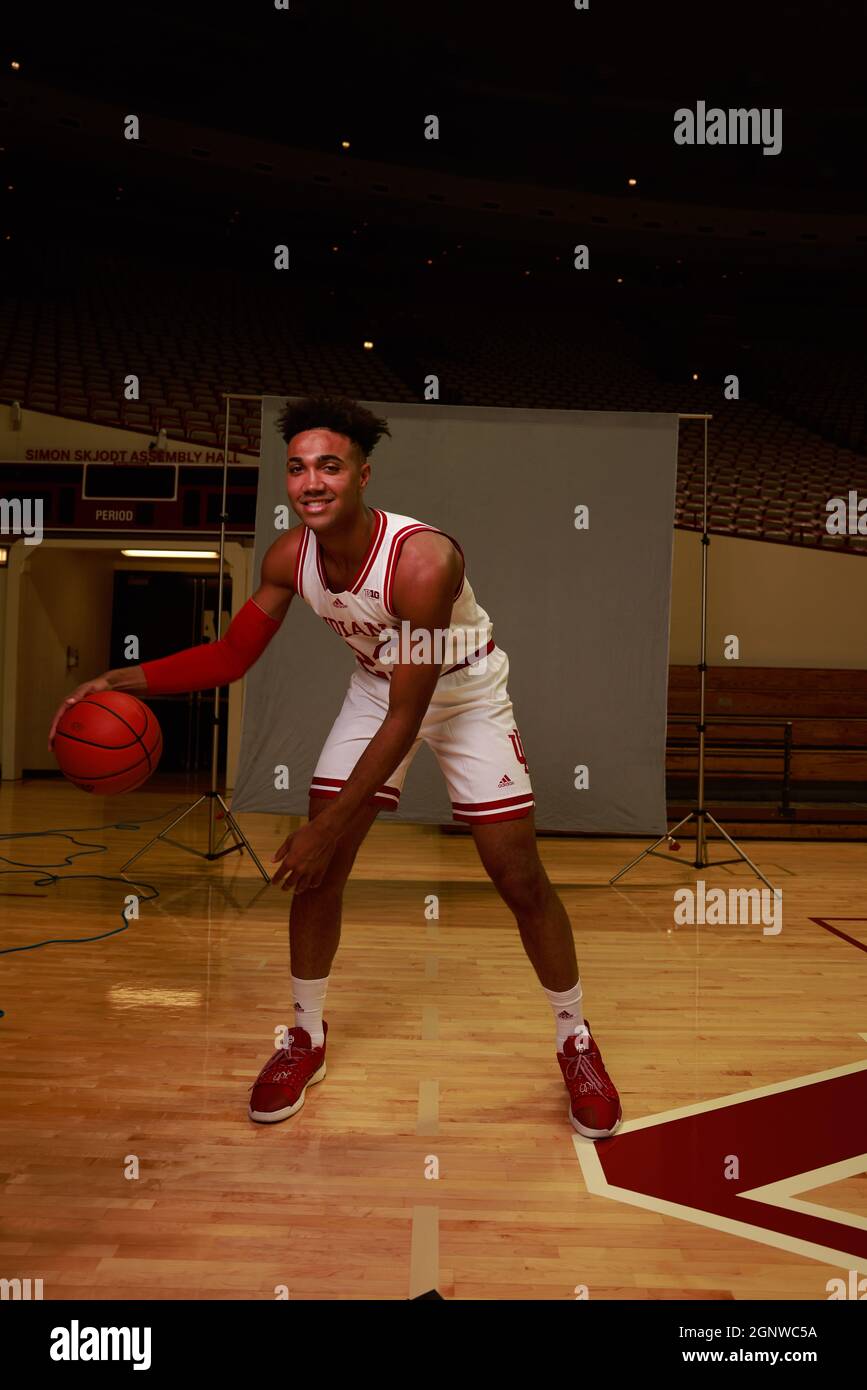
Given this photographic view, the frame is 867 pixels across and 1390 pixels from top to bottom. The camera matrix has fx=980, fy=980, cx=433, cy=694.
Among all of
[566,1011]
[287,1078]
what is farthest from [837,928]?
[287,1078]

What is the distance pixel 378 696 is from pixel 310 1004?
0.73 metres

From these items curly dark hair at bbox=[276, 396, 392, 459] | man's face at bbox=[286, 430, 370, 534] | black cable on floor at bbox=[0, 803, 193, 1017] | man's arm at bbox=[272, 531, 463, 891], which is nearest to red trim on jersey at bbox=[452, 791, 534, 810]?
man's arm at bbox=[272, 531, 463, 891]

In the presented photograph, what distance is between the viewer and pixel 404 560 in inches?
77.9

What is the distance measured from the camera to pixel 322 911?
7.10 feet

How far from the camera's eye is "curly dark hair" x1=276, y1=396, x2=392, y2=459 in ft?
6.56

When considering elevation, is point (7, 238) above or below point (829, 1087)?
above

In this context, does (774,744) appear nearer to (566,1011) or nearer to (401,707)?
(566,1011)

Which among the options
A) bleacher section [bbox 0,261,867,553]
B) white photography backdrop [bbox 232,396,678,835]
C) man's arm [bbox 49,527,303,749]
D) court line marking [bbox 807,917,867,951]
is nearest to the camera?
man's arm [bbox 49,527,303,749]

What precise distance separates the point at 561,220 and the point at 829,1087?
15.7m

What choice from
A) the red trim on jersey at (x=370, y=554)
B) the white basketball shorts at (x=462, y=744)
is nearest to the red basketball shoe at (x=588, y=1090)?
the white basketball shorts at (x=462, y=744)

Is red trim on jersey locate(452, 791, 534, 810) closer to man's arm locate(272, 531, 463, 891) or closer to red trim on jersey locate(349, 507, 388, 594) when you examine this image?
man's arm locate(272, 531, 463, 891)

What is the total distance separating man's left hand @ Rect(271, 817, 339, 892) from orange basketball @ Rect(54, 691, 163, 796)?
87 cm

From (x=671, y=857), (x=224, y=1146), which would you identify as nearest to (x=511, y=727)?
(x=224, y=1146)
